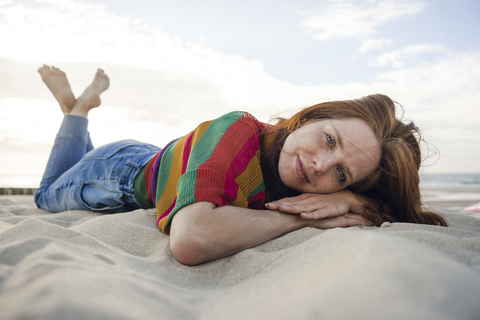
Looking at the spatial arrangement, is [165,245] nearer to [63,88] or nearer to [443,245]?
[443,245]

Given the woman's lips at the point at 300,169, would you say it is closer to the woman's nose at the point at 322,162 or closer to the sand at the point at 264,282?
the woman's nose at the point at 322,162

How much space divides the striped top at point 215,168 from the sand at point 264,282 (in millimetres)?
379

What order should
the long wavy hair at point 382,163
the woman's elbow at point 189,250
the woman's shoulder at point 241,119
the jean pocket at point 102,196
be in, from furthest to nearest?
the jean pocket at point 102,196 → the long wavy hair at point 382,163 → the woman's shoulder at point 241,119 → the woman's elbow at point 189,250

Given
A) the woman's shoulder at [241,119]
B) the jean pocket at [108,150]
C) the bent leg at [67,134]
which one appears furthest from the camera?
the bent leg at [67,134]

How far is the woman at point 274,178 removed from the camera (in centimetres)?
142

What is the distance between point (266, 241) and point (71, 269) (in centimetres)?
94

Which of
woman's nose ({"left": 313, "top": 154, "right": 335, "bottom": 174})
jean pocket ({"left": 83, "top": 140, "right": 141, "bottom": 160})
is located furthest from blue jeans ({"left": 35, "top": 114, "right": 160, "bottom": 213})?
woman's nose ({"left": 313, "top": 154, "right": 335, "bottom": 174})

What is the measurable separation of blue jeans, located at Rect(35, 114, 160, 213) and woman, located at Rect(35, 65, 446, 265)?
0.02m

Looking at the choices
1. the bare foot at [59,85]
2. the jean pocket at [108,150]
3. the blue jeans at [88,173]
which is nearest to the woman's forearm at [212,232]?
the blue jeans at [88,173]

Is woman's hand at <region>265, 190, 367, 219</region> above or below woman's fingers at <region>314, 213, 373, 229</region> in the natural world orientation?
above

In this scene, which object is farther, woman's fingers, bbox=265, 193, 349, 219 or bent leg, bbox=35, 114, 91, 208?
bent leg, bbox=35, 114, 91, 208

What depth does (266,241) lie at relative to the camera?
155cm

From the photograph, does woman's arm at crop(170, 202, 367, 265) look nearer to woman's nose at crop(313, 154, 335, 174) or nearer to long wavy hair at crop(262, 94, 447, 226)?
woman's nose at crop(313, 154, 335, 174)

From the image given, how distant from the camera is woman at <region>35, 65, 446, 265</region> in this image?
1.42 m
